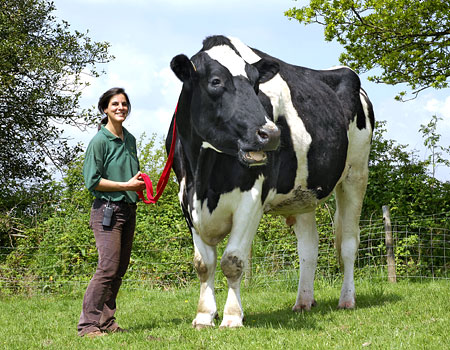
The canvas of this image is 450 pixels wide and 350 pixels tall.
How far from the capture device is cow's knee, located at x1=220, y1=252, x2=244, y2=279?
5148 millimetres

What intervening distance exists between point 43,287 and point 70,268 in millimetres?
642

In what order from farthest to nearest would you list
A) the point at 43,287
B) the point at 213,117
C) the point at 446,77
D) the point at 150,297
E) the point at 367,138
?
the point at 446,77
the point at 43,287
the point at 150,297
the point at 367,138
the point at 213,117

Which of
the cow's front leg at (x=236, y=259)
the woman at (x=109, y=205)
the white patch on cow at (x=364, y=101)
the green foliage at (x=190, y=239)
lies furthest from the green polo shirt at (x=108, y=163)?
the green foliage at (x=190, y=239)

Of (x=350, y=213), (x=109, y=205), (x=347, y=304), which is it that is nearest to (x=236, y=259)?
(x=109, y=205)

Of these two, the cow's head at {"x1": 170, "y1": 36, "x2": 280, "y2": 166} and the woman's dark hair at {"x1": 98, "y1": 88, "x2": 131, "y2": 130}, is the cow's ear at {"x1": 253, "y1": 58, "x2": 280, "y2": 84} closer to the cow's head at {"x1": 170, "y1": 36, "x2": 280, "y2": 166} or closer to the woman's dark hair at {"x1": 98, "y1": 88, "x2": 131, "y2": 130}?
the cow's head at {"x1": 170, "y1": 36, "x2": 280, "y2": 166}

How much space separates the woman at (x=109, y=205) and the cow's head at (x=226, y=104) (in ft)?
2.42

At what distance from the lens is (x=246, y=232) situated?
517cm

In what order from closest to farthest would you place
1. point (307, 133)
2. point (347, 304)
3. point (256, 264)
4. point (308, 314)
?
point (307, 133) < point (308, 314) < point (347, 304) < point (256, 264)

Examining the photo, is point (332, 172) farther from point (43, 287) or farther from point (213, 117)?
point (43, 287)

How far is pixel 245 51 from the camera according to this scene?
584cm

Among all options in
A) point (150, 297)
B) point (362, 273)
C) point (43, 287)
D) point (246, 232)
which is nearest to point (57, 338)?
point (246, 232)

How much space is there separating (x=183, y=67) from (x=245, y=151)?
3.24ft

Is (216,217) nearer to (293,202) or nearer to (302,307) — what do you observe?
(293,202)

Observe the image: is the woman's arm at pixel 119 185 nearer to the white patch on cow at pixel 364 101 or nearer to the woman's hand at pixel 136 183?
the woman's hand at pixel 136 183
